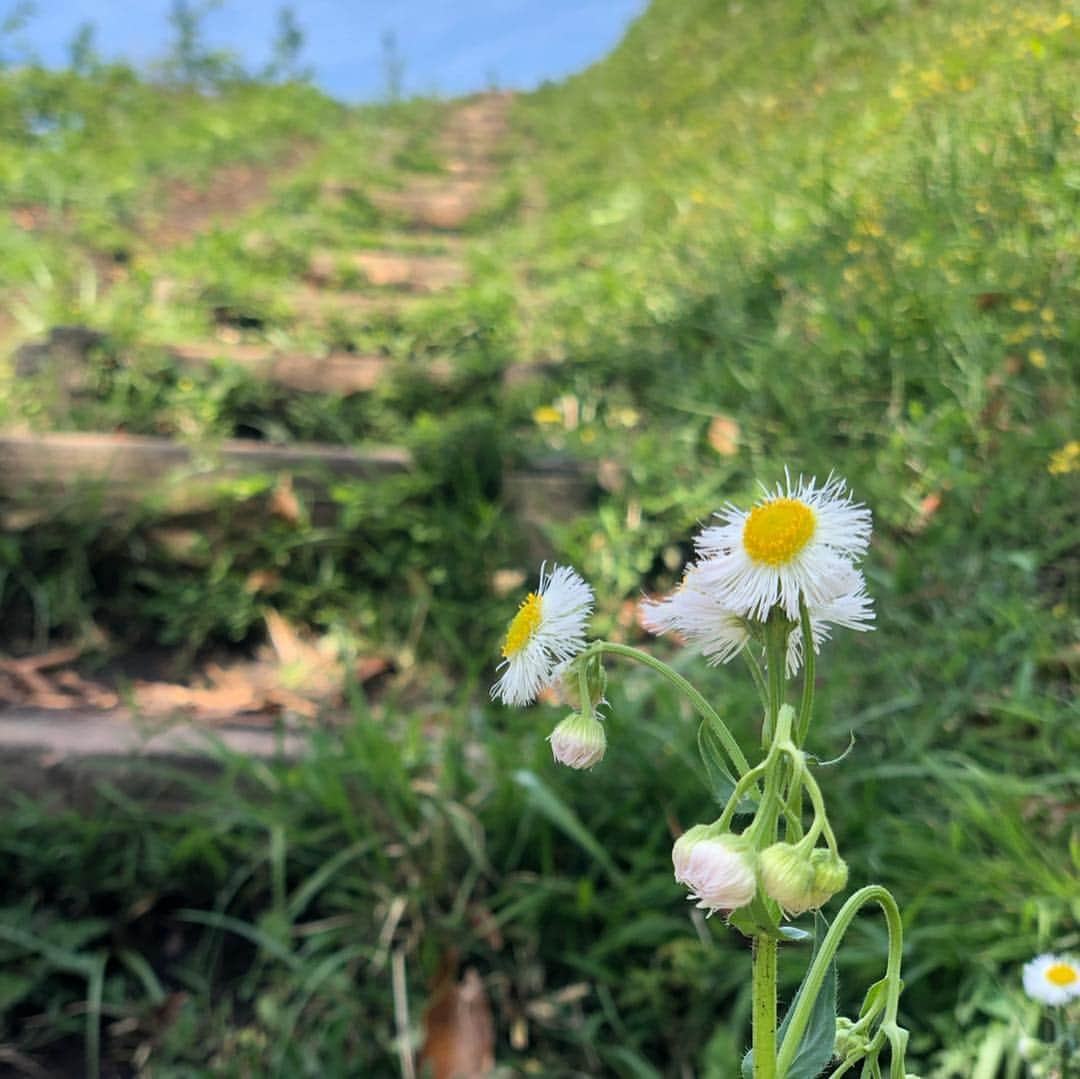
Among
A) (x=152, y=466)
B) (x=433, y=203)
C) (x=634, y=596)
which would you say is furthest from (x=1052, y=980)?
(x=433, y=203)

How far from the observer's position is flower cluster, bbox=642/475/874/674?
47 cm

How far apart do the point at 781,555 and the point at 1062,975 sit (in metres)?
0.86

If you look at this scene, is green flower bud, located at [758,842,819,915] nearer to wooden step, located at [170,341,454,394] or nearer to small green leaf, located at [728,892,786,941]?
small green leaf, located at [728,892,786,941]

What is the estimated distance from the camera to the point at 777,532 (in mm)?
477

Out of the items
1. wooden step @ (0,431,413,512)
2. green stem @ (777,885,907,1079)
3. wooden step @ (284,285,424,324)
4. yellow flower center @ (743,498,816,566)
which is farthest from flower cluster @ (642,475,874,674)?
wooden step @ (284,285,424,324)

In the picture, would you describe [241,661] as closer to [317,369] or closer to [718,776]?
[317,369]

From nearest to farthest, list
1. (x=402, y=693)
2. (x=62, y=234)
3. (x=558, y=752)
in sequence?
(x=558, y=752) < (x=402, y=693) < (x=62, y=234)

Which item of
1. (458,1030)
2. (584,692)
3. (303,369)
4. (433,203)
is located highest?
(433,203)

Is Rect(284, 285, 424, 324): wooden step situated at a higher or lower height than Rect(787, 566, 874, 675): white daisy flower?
higher

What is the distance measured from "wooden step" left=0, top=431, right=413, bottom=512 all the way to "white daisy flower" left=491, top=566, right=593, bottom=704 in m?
1.86

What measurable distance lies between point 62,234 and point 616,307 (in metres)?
2.10

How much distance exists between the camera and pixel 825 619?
1.67 feet

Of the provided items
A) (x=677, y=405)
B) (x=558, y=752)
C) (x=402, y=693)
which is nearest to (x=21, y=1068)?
(x=402, y=693)

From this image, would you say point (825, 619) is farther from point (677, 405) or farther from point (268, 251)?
point (268, 251)
